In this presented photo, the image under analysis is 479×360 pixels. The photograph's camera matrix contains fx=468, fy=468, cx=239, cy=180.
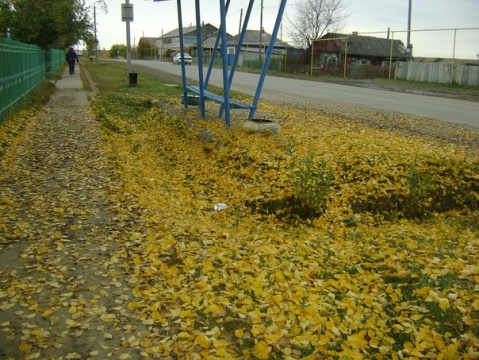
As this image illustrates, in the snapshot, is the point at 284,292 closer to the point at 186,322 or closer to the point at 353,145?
the point at 186,322

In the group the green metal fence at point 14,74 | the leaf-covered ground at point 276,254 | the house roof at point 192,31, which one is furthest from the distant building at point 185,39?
the leaf-covered ground at point 276,254

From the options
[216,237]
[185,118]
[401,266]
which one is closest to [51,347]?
[216,237]

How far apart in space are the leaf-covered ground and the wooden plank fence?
16.6 meters

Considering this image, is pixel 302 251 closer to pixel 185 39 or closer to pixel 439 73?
pixel 439 73

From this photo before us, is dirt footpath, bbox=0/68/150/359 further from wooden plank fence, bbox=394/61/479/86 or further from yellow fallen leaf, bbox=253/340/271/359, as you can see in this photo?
wooden plank fence, bbox=394/61/479/86

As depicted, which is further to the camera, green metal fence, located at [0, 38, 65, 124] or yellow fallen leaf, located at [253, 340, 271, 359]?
green metal fence, located at [0, 38, 65, 124]

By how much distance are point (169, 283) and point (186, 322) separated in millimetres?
623

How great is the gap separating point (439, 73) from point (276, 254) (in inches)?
933

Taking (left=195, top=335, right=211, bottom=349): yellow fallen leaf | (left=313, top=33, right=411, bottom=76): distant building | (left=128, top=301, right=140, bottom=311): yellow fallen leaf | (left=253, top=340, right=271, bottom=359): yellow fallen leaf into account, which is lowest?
(left=253, top=340, right=271, bottom=359): yellow fallen leaf

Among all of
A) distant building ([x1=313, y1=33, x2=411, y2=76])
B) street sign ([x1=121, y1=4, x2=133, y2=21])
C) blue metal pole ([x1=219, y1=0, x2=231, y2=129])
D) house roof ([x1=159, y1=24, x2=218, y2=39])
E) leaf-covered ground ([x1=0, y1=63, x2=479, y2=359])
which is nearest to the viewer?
leaf-covered ground ([x1=0, y1=63, x2=479, y2=359])

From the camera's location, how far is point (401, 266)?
4.57 metres

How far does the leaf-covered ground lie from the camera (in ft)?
11.2

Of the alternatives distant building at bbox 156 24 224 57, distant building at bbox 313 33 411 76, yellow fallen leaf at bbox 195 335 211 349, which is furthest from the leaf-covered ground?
distant building at bbox 156 24 224 57

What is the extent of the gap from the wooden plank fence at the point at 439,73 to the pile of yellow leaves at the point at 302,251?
16.8 m
